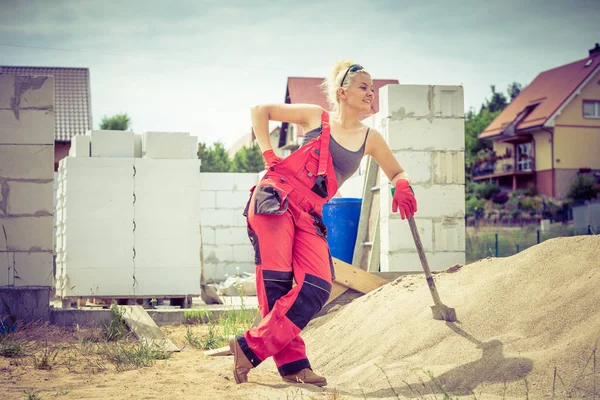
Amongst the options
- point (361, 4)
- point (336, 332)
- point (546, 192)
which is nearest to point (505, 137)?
point (546, 192)

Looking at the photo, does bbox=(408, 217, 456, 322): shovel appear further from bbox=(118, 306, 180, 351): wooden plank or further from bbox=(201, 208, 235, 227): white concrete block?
bbox=(201, 208, 235, 227): white concrete block

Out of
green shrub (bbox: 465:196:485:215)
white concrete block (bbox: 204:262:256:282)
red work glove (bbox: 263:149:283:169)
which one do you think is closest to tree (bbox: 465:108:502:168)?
green shrub (bbox: 465:196:485:215)

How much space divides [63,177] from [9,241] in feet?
7.99

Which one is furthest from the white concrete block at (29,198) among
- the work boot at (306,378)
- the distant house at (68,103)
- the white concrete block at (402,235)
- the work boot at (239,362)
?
the distant house at (68,103)

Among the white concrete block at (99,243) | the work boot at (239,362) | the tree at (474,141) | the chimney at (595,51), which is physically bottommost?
the work boot at (239,362)

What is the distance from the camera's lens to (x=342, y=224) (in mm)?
7578

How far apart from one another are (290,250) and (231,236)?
10429 mm

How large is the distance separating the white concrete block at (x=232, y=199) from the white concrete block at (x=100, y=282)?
5958 millimetres

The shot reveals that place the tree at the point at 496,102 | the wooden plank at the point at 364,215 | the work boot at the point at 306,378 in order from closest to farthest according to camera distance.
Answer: the work boot at the point at 306,378 → the wooden plank at the point at 364,215 → the tree at the point at 496,102

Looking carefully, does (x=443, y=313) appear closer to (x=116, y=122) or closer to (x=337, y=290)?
(x=337, y=290)

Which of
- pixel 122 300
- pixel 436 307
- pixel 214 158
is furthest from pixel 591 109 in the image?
pixel 436 307

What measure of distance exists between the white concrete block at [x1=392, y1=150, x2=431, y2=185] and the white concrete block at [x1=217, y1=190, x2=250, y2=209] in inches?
293

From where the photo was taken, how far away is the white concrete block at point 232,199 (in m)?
14.4

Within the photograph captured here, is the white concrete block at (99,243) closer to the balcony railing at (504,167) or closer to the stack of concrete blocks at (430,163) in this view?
the stack of concrete blocks at (430,163)
